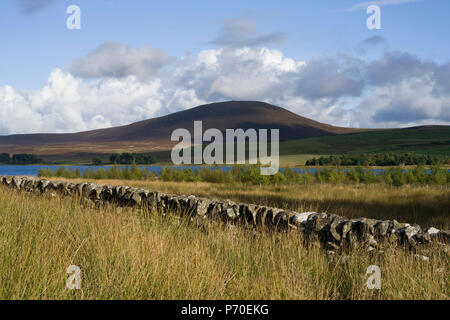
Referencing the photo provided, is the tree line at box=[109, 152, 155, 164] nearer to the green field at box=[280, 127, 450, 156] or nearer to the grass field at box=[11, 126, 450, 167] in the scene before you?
the grass field at box=[11, 126, 450, 167]

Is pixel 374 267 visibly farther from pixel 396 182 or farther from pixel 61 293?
pixel 396 182

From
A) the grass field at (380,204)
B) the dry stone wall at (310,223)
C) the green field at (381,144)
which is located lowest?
the grass field at (380,204)

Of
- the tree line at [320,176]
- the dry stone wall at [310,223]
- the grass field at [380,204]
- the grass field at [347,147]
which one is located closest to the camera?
the dry stone wall at [310,223]

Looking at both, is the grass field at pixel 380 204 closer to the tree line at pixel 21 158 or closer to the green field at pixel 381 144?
the green field at pixel 381 144

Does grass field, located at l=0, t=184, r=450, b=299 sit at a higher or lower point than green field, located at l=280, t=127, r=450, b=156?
lower

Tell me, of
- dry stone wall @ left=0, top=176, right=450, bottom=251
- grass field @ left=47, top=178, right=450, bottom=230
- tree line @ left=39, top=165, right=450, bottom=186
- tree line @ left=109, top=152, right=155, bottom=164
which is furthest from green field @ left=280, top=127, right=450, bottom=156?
dry stone wall @ left=0, top=176, right=450, bottom=251

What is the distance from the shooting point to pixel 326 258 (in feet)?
22.3

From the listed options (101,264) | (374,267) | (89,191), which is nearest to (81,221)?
(101,264)

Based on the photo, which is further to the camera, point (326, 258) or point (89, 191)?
point (89, 191)

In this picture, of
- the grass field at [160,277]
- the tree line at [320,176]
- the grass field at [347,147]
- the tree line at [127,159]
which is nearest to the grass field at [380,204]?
the grass field at [160,277]

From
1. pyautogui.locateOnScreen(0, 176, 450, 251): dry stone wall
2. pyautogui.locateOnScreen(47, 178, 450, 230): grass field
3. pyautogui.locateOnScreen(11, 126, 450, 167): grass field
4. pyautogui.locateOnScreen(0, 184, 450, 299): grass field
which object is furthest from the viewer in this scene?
pyautogui.locateOnScreen(11, 126, 450, 167): grass field

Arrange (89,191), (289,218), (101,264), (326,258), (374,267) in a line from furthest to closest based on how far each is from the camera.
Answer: (89,191) < (289,218) < (326,258) < (374,267) < (101,264)

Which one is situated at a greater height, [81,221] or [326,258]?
[81,221]
